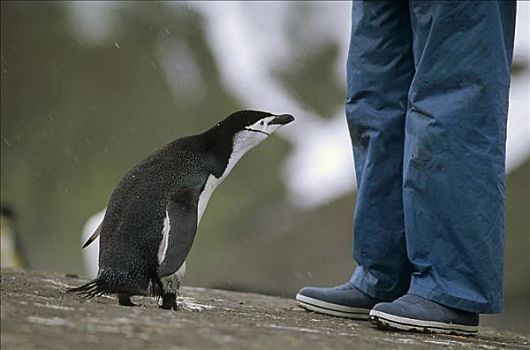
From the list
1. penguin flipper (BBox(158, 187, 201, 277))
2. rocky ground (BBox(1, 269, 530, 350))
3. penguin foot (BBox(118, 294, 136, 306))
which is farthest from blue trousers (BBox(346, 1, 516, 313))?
penguin foot (BBox(118, 294, 136, 306))

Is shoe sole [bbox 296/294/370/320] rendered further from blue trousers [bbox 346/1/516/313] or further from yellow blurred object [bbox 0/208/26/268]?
yellow blurred object [bbox 0/208/26/268]

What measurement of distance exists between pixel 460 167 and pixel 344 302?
1.41 ft

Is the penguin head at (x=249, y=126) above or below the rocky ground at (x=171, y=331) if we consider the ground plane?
above

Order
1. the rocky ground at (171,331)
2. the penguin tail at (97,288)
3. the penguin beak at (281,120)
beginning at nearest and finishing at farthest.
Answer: the rocky ground at (171,331) < the penguin tail at (97,288) < the penguin beak at (281,120)

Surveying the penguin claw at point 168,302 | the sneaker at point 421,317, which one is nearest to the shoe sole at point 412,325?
the sneaker at point 421,317

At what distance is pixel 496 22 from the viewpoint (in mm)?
1863

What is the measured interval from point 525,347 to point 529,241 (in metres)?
4.04

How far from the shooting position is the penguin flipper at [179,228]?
5.89 feet

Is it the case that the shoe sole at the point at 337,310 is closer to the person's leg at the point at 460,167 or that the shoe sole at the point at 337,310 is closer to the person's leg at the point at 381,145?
the person's leg at the point at 381,145

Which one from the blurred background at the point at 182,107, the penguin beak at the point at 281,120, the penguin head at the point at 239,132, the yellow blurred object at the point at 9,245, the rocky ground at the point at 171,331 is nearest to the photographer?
the rocky ground at the point at 171,331

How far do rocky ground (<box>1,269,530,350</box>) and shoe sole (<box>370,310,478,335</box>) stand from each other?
19mm

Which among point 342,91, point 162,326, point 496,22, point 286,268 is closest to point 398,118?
point 496,22

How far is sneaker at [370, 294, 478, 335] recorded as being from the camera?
1814 millimetres

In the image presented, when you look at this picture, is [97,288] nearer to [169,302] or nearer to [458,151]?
[169,302]
